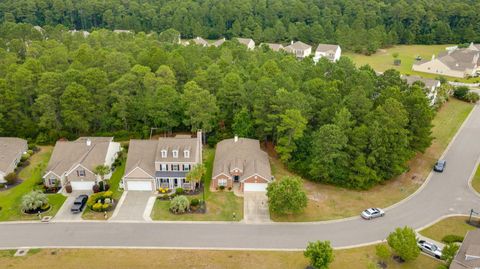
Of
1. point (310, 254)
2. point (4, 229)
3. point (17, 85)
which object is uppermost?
point (17, 85)

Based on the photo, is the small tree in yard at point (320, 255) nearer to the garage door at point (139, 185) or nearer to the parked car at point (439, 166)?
the garage door at point (139, 185)

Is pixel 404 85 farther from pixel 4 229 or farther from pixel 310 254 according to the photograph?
pixel 4 229

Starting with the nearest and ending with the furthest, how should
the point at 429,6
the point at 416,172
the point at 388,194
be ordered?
the point at 388,194 → the point at 416,172 → the point at 429,6

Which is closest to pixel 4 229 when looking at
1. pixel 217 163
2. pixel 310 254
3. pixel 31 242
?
pixel 31 242

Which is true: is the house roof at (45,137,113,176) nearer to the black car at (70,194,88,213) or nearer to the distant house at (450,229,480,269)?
the black car at (70,194,88,213)

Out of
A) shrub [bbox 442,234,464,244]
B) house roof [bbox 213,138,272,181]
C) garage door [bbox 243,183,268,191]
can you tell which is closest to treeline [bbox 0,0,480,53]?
house roof [bbox 213,138,272,181]

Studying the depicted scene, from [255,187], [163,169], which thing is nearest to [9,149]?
[163,169]

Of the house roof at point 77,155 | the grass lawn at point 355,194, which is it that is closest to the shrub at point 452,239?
the grass lawn at point 355,194
